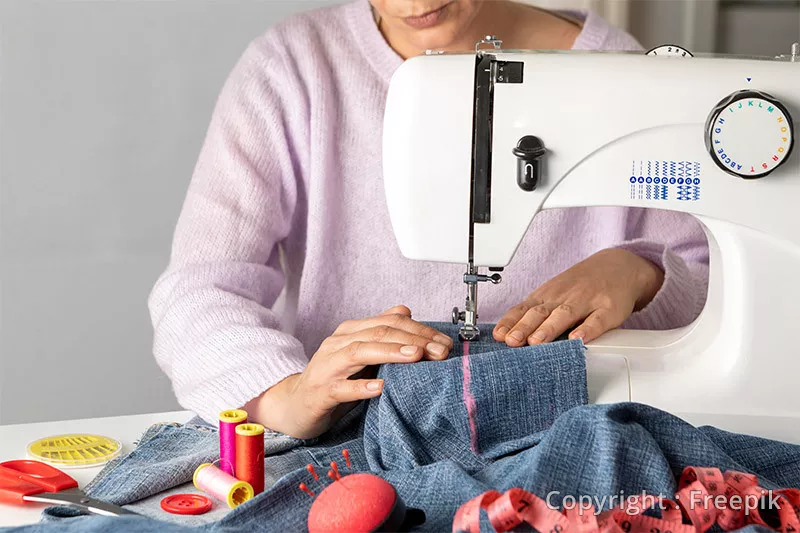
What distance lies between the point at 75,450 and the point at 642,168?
0.88 m

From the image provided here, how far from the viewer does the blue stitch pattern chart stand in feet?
4.61

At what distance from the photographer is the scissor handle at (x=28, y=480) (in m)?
1.33

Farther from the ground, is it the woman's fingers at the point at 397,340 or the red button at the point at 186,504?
the woman's fingers at the point at 397,340

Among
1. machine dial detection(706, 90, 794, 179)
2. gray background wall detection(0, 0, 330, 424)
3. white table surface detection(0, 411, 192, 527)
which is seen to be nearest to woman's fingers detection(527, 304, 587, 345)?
machine dial detection(706, 90, 794, 179)

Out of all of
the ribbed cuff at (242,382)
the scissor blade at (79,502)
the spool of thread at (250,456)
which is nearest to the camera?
the scissor blade at (79,502)

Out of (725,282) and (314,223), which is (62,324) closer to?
(314,223)

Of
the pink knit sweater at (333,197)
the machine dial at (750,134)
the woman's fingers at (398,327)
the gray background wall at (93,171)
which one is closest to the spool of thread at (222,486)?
the woman's fingers at (398,327)

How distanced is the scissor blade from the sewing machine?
55cm

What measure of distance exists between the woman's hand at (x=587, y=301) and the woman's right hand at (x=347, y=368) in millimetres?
138

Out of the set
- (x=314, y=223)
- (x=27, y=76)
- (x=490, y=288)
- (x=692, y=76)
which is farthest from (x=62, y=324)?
(x=692, y=76)

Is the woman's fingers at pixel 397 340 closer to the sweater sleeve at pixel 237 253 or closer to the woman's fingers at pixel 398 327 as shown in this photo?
the woman's fingers at pixel 398 327

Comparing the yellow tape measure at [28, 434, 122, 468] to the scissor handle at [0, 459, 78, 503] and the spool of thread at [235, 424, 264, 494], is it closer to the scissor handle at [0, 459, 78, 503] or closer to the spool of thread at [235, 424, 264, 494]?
the scissor handle at [0, 459, 78, 503]

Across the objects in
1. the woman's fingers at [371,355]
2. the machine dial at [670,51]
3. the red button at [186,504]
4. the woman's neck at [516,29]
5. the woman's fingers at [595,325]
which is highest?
the woman's neck at [516,29]

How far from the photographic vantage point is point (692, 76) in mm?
1396
